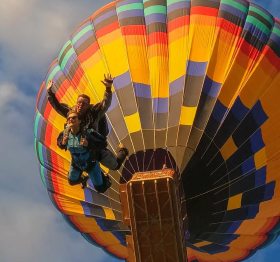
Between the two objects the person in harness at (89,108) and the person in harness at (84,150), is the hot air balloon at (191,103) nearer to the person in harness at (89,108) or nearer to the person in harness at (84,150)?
the person in harness at (84,150)

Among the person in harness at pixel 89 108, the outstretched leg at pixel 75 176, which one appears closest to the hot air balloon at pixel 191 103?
the outstretched leg at pixel 75 176

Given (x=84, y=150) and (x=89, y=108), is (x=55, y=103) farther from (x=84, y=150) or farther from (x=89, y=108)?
(x=84, y=150)

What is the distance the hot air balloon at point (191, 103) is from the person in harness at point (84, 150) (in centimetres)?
101

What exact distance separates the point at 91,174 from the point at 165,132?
1.61m

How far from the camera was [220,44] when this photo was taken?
1098 centimetres

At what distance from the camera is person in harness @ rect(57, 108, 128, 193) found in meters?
8.58

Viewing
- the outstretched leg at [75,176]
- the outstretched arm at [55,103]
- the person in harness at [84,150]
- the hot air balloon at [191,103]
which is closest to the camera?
the person in harness at [84,150]

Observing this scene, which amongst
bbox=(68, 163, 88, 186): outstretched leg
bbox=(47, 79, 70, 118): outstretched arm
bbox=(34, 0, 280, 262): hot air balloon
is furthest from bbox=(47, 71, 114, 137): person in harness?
bbox=(34, 0, 280, 262): hot air balloon

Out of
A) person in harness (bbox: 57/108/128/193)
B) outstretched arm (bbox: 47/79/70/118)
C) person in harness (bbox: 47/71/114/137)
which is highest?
outstretched arm (bbox: 47/79/70/118)

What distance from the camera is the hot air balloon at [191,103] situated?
10.3 metres

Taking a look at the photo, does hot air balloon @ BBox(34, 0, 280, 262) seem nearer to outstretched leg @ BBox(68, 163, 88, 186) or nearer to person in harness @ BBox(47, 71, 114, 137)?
outstretched leg @ BBox(68, 163, 88, 186)

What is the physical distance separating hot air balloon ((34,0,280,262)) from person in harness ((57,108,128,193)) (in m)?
1.01

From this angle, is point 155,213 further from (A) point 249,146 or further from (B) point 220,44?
(B) point 220,44

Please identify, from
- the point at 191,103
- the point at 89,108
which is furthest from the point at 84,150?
the point at 191,103
